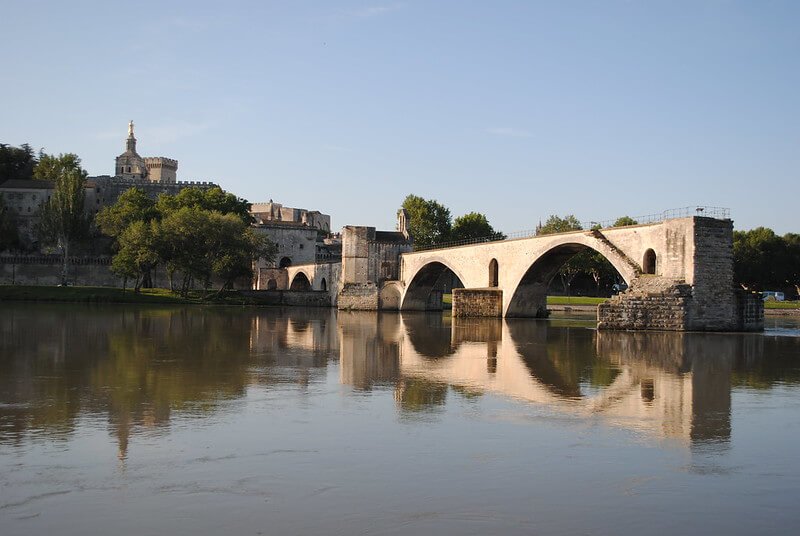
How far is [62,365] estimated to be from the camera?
1866cm

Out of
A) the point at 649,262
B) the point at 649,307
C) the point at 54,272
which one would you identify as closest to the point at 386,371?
the point at 649,307

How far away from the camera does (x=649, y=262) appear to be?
35.0 m

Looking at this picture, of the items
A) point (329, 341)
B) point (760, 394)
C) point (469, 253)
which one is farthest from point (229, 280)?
point (760, 394)

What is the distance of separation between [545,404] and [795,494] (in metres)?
5.81

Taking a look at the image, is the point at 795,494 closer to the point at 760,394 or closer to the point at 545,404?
the point at 545,404

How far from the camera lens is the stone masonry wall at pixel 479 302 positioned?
4722 cm

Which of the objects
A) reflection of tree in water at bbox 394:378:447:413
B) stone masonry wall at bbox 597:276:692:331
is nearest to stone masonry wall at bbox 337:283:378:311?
stone masonry wall at bbox 597:276:692:331

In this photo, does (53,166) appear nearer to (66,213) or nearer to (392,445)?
(66,213)

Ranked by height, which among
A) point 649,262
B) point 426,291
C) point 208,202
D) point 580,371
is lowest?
point 580,371

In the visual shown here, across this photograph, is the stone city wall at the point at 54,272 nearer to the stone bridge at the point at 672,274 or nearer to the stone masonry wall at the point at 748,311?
the stone bridge at the point at 672,274

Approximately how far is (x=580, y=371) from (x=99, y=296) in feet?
154

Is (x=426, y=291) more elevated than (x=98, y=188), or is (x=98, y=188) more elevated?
(x=98, y=188)

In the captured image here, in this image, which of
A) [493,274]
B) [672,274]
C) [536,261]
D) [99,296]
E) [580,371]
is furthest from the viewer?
[99,296]

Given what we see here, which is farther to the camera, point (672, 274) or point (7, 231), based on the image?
point (7, 231)
